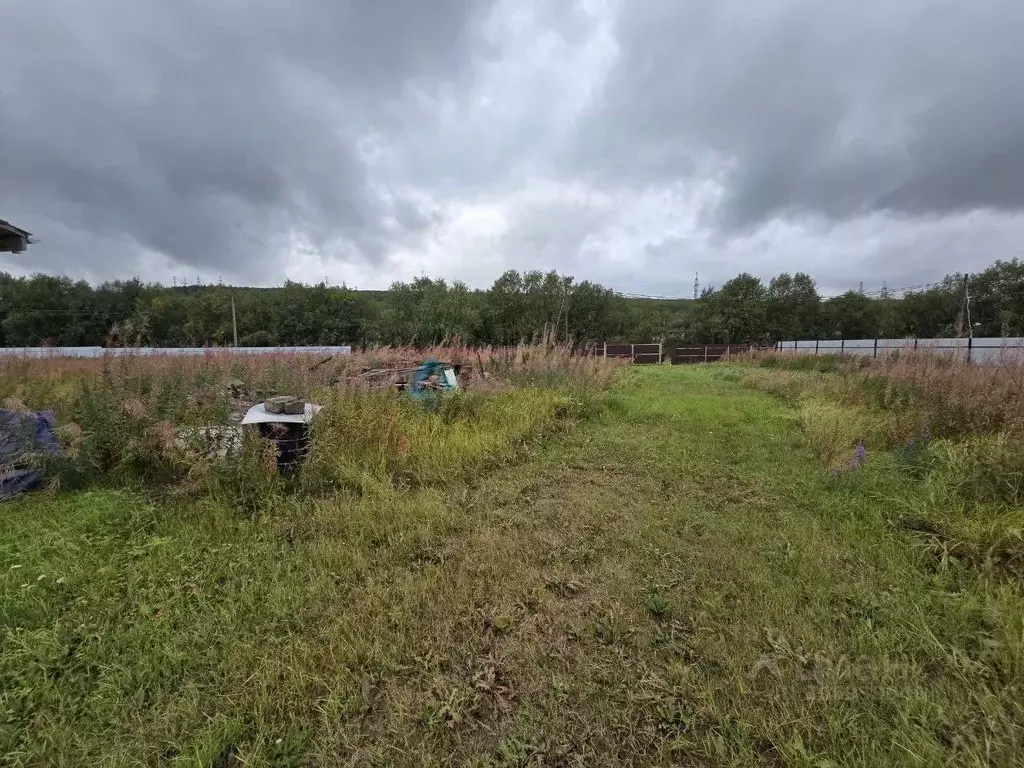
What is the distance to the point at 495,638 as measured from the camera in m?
1.83

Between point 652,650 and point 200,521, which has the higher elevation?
point 200,521

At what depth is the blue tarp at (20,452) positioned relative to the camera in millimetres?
3014

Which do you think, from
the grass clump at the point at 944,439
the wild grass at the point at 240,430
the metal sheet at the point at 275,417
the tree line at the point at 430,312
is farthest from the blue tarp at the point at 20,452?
the tree line at the point at 430,312

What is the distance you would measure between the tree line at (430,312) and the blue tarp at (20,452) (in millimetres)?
19999

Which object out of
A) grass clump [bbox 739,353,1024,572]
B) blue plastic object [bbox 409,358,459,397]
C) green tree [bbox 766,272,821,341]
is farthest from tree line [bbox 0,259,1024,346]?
grass clump [bbox 739,353,1024,572]

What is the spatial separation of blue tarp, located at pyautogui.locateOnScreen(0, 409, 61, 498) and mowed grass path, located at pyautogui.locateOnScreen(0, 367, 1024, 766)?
386 millimetres

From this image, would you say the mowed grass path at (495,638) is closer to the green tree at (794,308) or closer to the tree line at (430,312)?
the tree line at (430,312)

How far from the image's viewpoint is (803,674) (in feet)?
5.12

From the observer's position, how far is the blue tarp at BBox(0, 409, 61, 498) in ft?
9.89

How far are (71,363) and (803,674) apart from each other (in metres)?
11.9

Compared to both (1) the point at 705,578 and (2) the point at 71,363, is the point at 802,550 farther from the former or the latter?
(2) the point at 71,363

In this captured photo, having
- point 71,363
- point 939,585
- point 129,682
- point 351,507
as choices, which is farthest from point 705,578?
point 71,363

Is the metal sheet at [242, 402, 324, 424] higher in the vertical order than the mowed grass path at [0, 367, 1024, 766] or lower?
higher

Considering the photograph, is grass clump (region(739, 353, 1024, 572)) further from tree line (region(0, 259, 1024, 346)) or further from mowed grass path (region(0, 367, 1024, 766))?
tree line (region(0, 259, 1024, 346))
